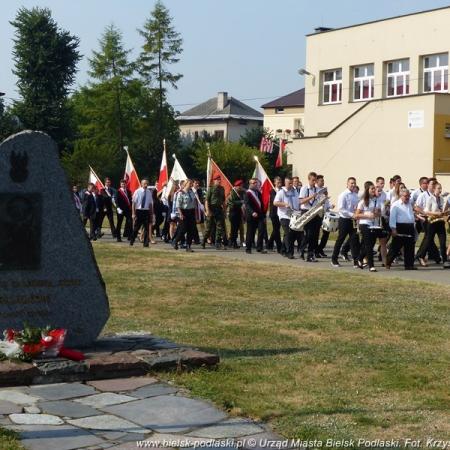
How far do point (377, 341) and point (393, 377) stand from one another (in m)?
1.98

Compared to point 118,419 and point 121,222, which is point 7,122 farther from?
point 118,419

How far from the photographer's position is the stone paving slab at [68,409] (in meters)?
7.05

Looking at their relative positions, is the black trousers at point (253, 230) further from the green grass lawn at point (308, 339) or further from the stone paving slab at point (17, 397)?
the stone paving slab at point (17, 397)

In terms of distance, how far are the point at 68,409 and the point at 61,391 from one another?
0.57 m

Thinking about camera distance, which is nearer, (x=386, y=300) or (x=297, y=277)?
(x=386, y=300)

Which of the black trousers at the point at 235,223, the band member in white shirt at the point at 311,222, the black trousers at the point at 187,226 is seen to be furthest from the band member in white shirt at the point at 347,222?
the black trousers at the point at 235,223

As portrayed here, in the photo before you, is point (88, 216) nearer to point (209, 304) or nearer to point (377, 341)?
point (209, 304)

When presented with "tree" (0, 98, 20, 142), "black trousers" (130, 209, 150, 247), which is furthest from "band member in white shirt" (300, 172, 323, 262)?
"tree" (0, 98, 20, 142)

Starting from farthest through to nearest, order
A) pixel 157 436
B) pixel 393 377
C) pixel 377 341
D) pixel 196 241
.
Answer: pixel 196 241 < pixel 377 341 < pixel 393 377 < pixel 157 436

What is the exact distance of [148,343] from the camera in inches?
369

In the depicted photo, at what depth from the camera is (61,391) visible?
7762 millimetres

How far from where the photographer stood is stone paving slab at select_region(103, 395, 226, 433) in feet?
22.4

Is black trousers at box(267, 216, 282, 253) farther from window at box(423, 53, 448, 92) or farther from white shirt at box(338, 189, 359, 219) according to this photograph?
window at box(423, 53, 448, 92)

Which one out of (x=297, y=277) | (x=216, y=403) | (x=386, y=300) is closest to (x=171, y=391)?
(x=216, y=403)
